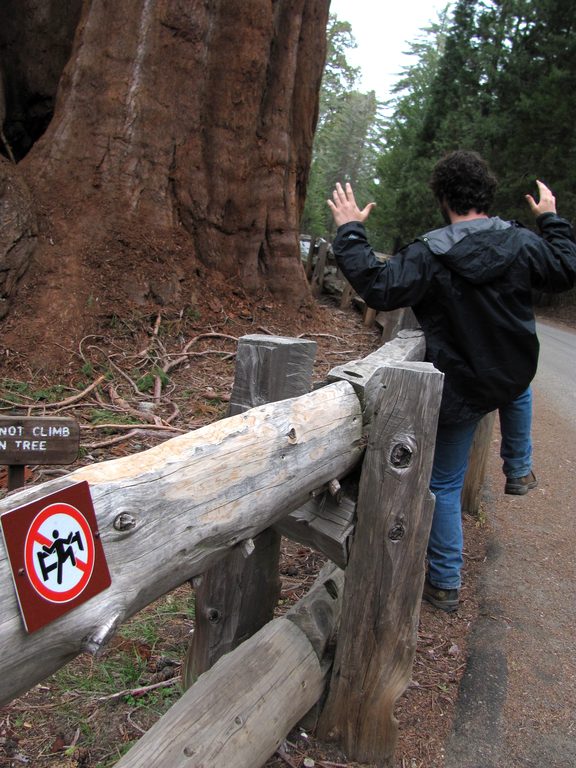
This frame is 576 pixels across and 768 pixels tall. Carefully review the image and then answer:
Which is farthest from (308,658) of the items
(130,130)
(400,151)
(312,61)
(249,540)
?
(400,151)

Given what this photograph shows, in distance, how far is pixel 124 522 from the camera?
1.33 metres

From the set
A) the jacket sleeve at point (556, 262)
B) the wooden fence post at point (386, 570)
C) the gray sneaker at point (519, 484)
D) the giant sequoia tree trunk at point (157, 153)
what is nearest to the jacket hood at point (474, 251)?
the jacket sleeve at point (556, 262)

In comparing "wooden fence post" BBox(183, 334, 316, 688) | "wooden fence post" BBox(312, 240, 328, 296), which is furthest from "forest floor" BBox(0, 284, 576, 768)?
"wooden fence post" BBox(312, 240, 328, 296)

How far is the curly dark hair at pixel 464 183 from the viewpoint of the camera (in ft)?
10.3

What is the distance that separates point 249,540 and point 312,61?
7.63m

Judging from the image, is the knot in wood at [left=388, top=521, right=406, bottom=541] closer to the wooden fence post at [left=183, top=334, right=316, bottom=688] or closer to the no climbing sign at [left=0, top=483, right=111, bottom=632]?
the wooden fence post at [left=183, top=334, right=316, bottom=688]

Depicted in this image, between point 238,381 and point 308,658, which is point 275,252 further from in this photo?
point 308,658

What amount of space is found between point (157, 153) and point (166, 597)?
4.54 metres

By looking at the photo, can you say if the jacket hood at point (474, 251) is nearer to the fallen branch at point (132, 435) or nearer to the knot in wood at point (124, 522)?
the knot in wood at point (124, 522)

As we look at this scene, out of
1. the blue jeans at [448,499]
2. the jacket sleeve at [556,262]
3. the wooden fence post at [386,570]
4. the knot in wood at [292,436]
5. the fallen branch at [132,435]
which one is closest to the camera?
the knot in wood at [292,436]

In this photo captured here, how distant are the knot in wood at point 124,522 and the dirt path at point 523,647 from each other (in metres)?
1.93

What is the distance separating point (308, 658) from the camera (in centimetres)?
238

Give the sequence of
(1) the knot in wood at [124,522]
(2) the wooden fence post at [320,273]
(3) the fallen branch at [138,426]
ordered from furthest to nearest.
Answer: (2) the wooden fence post at [320,273] < (3) the fallen branch at [138,426] < (1) the knot in wood at [124,522]

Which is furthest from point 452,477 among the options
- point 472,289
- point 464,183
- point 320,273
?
point 320,273
